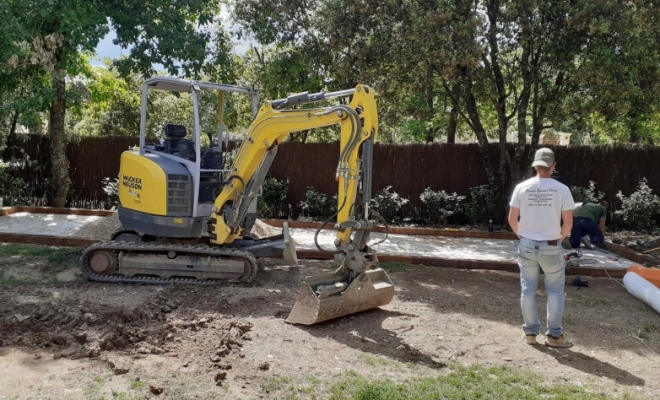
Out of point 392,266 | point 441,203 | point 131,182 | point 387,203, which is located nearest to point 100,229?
point 131,182

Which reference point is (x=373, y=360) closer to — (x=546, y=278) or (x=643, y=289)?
(x=546, y=278)

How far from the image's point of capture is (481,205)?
1455 cm

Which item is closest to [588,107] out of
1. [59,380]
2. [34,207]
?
[59,380]

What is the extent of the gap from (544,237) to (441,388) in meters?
1.84

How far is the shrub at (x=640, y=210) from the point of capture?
45.3 feet

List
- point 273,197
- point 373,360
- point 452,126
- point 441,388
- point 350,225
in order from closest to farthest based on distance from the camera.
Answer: point 441,388 < point 373,360 < point 350,225 < point 273,197 < point 452,126

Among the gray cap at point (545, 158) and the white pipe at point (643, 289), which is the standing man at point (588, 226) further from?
the gray cap at point (545, 158)

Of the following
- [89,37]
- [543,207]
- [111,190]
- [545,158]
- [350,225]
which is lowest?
[350,225]

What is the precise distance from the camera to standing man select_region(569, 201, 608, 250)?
11.2m

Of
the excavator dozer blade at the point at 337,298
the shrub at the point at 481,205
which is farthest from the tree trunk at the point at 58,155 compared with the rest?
the excavator dozer blade at the point at 337,298

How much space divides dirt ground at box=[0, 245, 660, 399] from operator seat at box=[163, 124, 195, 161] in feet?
6.16

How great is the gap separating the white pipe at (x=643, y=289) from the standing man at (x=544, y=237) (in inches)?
81.6

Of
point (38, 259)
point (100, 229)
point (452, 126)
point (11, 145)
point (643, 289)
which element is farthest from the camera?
point (452, 126)

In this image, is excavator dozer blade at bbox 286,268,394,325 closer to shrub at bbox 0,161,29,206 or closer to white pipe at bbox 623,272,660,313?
white pipe at bbox 623,272,660,313
